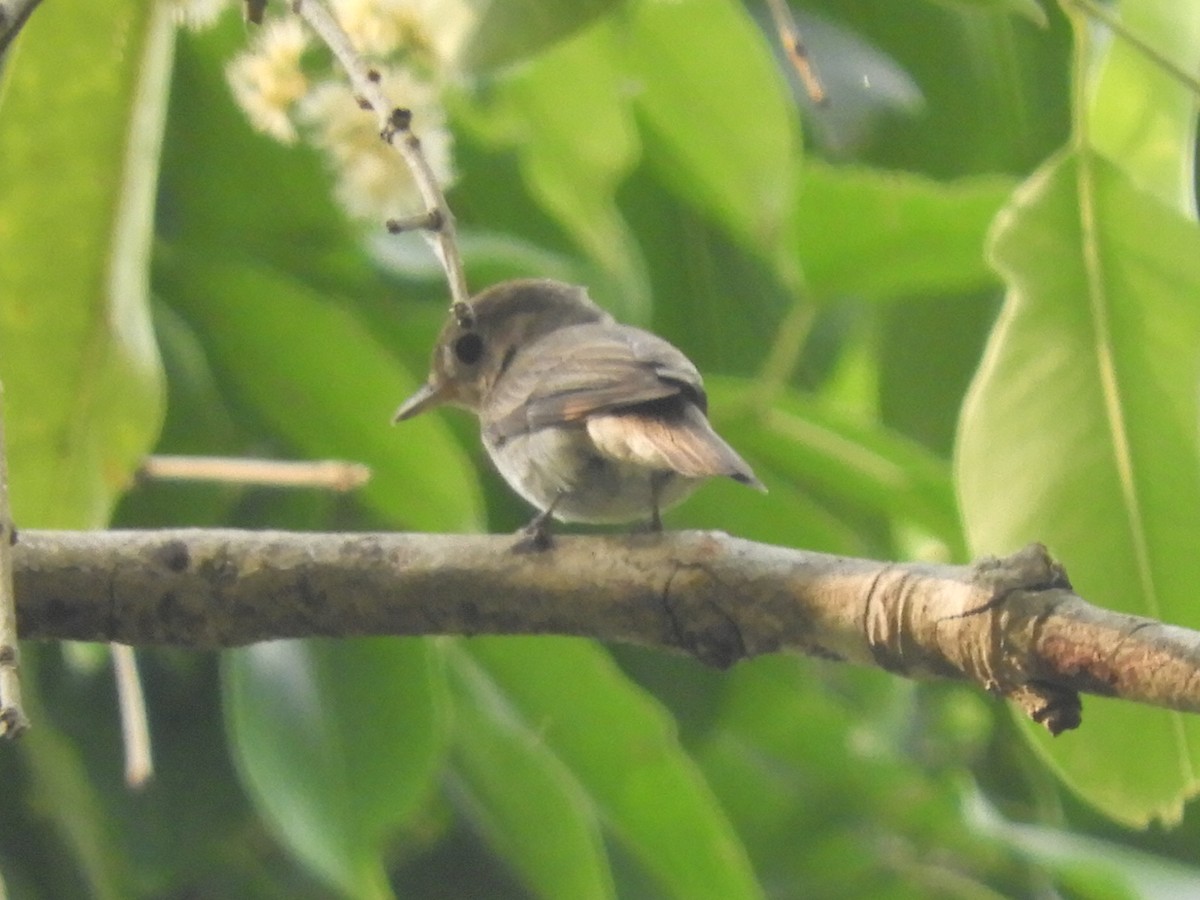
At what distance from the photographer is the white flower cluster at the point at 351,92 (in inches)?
61.9

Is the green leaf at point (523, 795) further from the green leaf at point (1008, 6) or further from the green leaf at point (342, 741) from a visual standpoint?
the green leaf at point (1008, 6)

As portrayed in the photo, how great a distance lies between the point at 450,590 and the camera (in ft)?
4.42

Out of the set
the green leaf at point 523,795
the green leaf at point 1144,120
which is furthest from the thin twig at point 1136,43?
the green leaf at point 523,795

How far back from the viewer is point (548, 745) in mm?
2104

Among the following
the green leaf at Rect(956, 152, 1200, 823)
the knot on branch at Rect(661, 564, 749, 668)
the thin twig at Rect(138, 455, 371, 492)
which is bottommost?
the knot on branch at Rect(661, 564, 749, 668)

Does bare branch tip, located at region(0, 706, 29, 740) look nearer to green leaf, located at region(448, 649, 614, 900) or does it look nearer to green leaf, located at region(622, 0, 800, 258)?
green leaf, located at region(448, 649, 614, 900)

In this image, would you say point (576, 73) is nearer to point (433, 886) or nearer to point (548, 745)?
point (548, 745)

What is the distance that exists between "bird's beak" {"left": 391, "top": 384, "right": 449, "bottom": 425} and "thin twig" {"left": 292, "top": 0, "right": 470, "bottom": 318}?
2.48 feet

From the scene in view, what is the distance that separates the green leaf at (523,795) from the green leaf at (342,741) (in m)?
0.14

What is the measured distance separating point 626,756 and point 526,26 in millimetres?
920

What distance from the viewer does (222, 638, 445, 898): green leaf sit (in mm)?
1726

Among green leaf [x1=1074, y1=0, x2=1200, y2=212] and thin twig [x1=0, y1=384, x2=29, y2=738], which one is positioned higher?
green leaf [x1=1074, y1=0, x2=1200, y2=212]

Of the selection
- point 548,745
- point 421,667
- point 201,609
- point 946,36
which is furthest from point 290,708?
point 946,36

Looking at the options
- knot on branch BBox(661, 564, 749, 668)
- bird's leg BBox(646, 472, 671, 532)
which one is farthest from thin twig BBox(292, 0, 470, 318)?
bird's leg BBox(646, 472, 671, 532)
